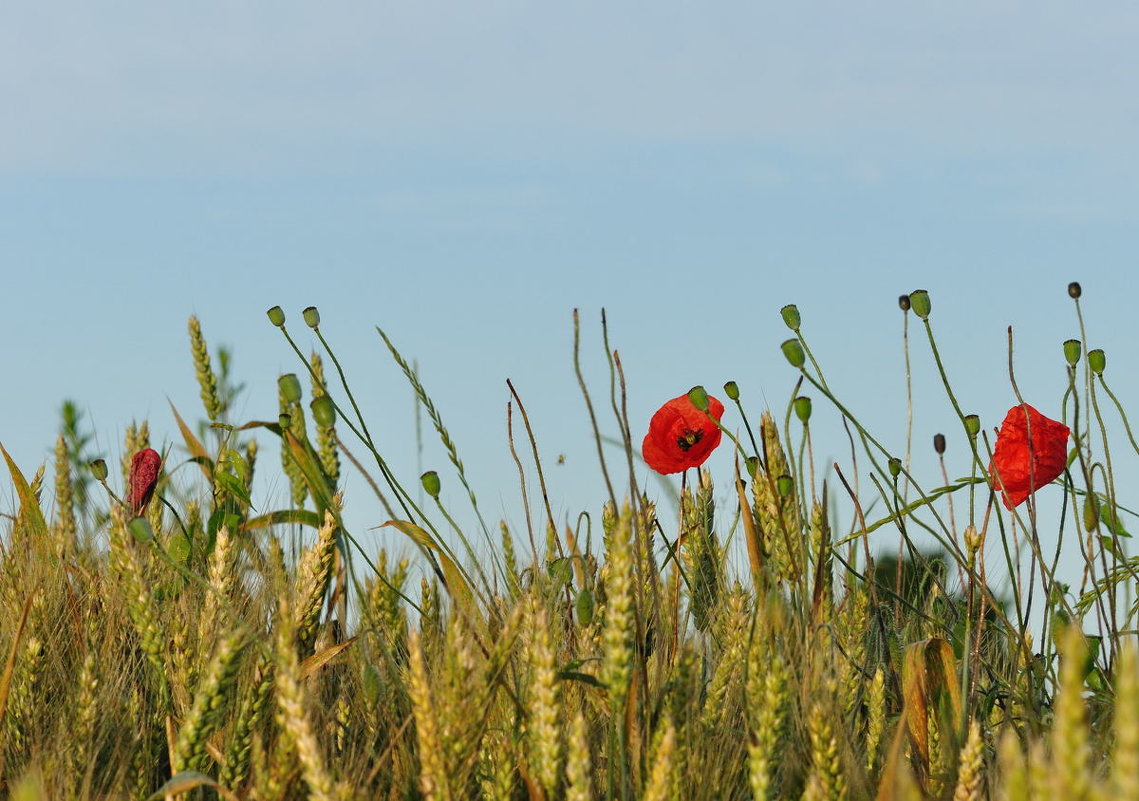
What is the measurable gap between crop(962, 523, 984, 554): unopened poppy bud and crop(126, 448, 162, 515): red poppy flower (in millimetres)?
1394

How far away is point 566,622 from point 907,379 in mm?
702

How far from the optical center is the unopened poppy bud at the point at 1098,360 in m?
1.77

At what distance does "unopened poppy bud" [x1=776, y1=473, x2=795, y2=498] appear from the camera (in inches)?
57.1

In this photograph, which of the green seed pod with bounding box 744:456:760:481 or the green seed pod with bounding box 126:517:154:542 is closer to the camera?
the green seed pod with bounding box 126:517:154:542

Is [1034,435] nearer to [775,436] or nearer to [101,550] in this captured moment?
Result: [775,436]

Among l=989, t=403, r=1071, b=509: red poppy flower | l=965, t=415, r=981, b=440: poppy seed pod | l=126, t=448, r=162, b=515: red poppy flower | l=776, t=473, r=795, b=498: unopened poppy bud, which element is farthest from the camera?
l=126, t=448, r=162, b=515: red poppy flower

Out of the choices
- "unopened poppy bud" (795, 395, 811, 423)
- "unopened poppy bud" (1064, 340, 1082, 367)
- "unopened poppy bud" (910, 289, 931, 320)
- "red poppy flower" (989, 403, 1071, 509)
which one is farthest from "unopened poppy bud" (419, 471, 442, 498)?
"unopened poppy bud" (1064, 340, 1082, 367)

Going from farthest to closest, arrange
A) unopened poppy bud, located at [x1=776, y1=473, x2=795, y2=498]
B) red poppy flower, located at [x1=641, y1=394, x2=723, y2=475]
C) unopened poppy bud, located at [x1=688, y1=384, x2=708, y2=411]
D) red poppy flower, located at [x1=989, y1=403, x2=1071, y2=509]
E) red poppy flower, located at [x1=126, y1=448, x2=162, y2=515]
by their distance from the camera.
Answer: red poppy flower, located at [x1=126, y1=448, x2=162, y2=515], red poppy flower, located at [x1=641, y1=394, x2=723, y2=475], red poppy flower, located at [x1=989, y1=403, x2=1071, y2=509], unopened poppy bud, located at [x1=688, y1=384, x2=708, y2=411], unopened poppy bud, located at [x1=776, y1=473, x2=795, y2=498]

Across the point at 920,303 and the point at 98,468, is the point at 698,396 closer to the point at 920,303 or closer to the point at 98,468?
the point at 920,303

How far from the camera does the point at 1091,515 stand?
1.68 m

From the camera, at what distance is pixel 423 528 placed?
1863mm

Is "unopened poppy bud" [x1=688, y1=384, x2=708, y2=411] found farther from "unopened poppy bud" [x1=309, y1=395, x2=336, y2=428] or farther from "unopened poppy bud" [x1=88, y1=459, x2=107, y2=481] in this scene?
"unopened poppy bud" [x1=88, y1=459, x2=107, y2=481]

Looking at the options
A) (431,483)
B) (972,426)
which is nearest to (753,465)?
(972,426)

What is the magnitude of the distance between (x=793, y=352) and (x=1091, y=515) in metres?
0.52
